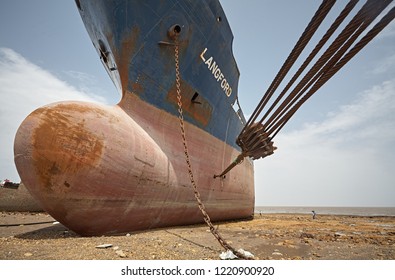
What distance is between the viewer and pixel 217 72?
7582 millimetres

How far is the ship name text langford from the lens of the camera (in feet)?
22.6

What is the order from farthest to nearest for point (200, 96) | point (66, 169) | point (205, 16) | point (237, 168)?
1. point (237, 168)
2. point (200, 96)
3. point (205, 16)
4. point (66, 169)

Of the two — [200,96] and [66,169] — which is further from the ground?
[200,96]

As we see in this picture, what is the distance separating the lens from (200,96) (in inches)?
273

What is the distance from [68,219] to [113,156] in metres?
1.24

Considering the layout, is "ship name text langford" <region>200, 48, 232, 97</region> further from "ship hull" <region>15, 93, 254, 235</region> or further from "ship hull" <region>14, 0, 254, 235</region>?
"ship hull" <region>15, 93, 254, 235</region>

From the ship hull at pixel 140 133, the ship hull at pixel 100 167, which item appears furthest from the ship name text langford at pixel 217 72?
the ship hull at pixel 100 167

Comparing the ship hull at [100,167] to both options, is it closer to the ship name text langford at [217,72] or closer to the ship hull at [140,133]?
the ship hull at [140,133]

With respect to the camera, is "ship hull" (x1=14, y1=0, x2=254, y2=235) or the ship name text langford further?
the ship name text langford

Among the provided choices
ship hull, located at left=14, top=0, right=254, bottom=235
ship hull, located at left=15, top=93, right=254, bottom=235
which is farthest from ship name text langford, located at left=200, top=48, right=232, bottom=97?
ship hull, located at left=15, top=93, right=254, bottom=235

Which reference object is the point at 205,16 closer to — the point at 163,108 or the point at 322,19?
the point at 163,108

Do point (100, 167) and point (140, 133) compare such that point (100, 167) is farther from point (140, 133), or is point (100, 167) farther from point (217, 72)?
point (217, 72)

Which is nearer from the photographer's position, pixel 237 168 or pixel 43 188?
pixel 43 188

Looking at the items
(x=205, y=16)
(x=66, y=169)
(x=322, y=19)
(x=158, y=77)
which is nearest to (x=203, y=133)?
(x=158, y=77)
